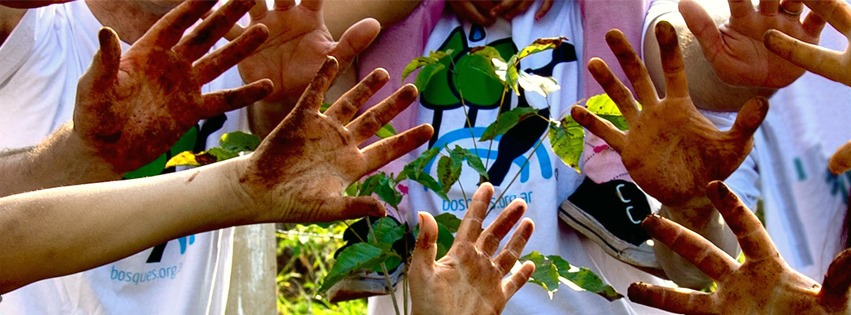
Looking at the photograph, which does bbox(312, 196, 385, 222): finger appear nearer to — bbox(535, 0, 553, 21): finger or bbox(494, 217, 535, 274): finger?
bbox(494, 217, 535, 274): finger

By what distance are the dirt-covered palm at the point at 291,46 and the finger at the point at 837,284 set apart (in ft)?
3.89

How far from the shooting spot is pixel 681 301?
2588mm

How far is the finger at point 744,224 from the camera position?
2535mm

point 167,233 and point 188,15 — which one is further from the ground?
point 188,15

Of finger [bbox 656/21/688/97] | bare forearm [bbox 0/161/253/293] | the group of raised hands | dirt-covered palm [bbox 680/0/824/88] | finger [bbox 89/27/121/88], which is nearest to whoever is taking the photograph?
bare forearm [bbox 0/161/253/293]

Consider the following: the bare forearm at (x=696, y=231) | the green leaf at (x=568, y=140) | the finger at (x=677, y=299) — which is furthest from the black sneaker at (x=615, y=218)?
the finger at (x=677, y=299)

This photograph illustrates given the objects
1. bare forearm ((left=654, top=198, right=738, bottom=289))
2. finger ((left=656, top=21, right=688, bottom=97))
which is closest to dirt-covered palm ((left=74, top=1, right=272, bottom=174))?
finger ((left=656, top=21, right=688, bottom=97))

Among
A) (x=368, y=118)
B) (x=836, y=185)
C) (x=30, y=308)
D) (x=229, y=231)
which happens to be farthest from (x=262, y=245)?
(x=368, y=118)

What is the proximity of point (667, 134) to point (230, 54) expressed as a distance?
93 centimetres

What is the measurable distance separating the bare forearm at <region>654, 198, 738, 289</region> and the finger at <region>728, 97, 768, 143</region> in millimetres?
200

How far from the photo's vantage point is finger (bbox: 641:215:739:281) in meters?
2.59

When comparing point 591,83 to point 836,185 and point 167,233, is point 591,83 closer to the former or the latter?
point 836,185

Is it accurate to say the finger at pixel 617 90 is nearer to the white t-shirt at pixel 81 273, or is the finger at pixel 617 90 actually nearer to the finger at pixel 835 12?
the finger at pixel 835 12

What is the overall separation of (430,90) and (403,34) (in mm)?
167
